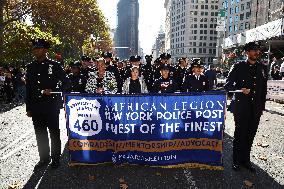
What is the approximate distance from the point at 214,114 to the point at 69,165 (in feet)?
9.16

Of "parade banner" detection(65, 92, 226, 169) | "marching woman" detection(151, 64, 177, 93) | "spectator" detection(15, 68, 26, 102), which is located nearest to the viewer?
"parade banner" detection(65, 92, 226, 169)

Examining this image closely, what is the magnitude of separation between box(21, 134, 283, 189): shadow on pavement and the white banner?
11.5 metres

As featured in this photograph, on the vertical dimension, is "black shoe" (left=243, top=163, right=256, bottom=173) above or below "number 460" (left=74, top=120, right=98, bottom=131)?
below

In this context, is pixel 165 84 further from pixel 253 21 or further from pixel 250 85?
pixel 253 21

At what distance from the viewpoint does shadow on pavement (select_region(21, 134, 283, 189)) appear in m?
5.12

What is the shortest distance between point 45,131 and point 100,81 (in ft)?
7.01

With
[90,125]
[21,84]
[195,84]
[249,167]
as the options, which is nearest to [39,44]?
[90,125]

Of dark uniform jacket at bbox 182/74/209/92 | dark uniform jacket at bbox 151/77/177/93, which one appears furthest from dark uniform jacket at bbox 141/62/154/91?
dark uniform jacket at bbox 151/77/177/93

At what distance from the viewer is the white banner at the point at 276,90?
16328mm

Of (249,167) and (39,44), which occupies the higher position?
(39,44)

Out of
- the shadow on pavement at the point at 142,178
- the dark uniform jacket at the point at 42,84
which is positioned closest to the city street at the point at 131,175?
the shadow on pavement at the point at 142,178

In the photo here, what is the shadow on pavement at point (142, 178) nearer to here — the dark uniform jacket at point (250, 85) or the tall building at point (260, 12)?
the dark uniform jacket at point (250, 85)

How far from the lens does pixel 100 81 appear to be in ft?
25.4

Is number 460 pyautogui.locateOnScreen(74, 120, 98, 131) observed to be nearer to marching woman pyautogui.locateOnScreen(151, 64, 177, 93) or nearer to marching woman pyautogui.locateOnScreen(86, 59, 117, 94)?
marching woman pyautogui.locateOnScreen(86, 59, 117, 94)
